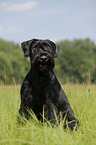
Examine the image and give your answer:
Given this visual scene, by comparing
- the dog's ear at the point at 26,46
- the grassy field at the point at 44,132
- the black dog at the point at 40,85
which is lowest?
the grassy field at the point at 44,132

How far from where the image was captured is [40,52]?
118 inches

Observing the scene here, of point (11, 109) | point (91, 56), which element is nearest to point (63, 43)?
point (91, 56)

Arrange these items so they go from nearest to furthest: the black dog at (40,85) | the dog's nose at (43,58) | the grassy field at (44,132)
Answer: the grassy field at (44,132) < the dog's nose at (43,58) < the black dog at (40,85)

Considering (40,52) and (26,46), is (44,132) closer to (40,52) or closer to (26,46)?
(40,52)

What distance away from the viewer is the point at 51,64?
3104 mm

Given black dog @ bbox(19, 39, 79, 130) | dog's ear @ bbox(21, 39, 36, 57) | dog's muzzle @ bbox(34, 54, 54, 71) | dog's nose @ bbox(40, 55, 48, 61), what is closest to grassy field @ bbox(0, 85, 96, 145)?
black dog @ bbox(19, 39, 79, 130)

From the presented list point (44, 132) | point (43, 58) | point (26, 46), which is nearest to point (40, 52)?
point (43, 58)

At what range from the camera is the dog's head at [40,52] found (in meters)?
2.97

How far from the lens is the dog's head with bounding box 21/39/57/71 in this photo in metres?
2.97

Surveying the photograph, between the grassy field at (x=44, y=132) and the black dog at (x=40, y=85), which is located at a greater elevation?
the black dog at (x=40, y=85)

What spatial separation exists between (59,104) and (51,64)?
0.80 metres

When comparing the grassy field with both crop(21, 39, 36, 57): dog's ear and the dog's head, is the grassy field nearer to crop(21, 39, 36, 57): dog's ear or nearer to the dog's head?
the dog's head

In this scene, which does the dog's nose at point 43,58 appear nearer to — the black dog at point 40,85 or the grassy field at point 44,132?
the black dog at point 40,85

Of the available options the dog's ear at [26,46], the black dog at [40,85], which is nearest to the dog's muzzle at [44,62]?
the black dog at [40,85]
